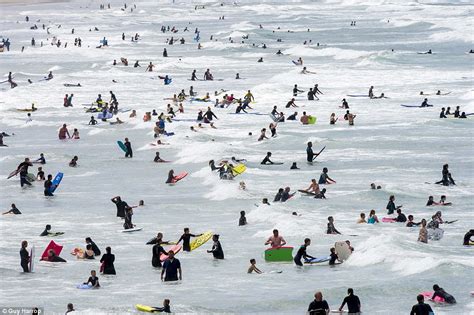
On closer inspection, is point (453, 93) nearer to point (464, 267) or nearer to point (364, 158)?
point (364, 158)

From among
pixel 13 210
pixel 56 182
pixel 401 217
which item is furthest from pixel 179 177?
pixel 401 217

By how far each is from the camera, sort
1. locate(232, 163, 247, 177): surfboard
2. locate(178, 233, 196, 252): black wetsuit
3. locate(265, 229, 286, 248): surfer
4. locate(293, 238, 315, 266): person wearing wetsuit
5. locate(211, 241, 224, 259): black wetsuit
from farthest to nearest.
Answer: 1. locate(232, 163, 247, 177): surfboard
2. locate(178, 233, 196, 252): black wetsuit
3. locate(265, 229, 286, 248): surfer
4. locate(211, 241, 224, 259): black wetsuit
5. locate(293, 238, 315, 266): person wearing wetsuit

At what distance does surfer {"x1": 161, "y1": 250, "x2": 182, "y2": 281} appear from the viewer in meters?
22.7

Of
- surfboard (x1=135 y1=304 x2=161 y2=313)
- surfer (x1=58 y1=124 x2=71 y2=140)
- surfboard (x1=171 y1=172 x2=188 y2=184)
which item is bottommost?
surfboard (x1=135 y1=304 x2=161 y2=313)

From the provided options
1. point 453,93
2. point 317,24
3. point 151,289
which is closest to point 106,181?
point 151,289

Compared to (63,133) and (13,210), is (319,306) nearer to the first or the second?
(13,210)

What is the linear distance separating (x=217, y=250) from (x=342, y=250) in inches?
119

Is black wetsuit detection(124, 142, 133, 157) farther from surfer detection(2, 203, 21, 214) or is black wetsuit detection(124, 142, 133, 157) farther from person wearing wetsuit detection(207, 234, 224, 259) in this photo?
person wearing wetsuit detection(207, 234, 224, 259)

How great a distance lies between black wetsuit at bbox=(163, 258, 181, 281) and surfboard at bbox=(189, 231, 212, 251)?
3.67 metres

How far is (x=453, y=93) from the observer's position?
59781 mm

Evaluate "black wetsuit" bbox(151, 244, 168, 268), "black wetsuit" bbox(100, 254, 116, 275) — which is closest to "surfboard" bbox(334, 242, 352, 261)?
"black wetsuit" bbox(151, 244, 168, 268)

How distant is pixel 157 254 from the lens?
79.8 feet

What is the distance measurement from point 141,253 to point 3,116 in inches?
1154

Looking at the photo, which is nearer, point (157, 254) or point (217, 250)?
point (157, 254)
